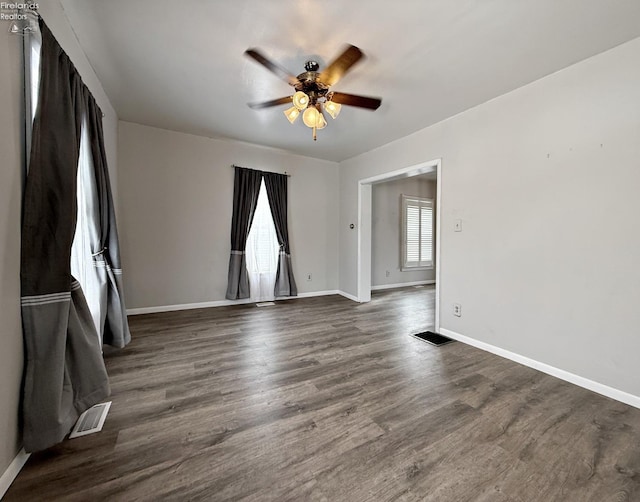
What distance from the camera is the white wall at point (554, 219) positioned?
1938mm

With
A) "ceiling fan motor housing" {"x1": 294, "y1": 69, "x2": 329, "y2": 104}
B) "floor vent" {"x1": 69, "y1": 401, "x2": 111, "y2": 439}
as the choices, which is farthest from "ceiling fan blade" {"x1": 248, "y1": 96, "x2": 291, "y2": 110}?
"floor vent" {"x1": 69, "y1": 401, "x2": 111, "y2": 439}

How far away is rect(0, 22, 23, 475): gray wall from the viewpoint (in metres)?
1.19

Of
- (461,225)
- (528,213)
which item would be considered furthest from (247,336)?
(528,213)

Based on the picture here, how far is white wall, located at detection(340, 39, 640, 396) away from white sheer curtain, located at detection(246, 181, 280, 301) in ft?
9.21

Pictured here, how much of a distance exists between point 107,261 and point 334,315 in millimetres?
2825

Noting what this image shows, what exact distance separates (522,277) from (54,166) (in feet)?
12.1

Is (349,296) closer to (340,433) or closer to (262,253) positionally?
(262,253)

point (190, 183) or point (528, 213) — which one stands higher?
point (190, 183)

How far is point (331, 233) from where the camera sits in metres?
5.32

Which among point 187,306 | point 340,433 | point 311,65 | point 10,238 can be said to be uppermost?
point 311,65

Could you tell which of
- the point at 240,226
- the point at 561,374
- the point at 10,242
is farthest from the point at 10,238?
the point at 561,374

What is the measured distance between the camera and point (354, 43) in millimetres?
1977

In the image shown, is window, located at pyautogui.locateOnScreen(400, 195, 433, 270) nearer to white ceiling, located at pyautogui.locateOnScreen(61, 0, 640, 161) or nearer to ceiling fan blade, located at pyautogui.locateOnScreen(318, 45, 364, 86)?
white ceiling, located at pyautogui.locateOnScreen(61, 0, 640, 161)

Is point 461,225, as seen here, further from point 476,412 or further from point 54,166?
point 54,166
